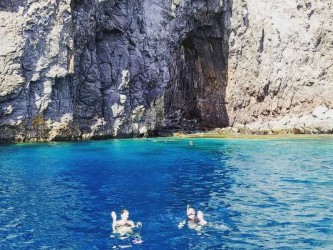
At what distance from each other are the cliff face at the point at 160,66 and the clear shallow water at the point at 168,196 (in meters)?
7.68

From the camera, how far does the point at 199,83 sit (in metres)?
65.6

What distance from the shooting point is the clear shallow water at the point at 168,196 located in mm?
16188

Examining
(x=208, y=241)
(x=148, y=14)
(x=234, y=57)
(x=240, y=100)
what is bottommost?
(x=208, y=241)

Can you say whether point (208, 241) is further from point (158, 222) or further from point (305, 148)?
point (305, 148)

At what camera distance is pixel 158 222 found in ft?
59.6

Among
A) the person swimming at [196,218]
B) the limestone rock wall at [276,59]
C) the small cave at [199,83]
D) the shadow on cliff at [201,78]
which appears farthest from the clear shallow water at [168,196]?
the small cave at [199,83]

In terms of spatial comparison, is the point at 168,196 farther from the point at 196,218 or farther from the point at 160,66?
the point at 160,66

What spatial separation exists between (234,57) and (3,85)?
31.3 metres

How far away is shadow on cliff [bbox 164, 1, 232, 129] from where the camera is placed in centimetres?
6119

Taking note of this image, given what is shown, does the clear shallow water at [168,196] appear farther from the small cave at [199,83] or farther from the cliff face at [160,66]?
the small cave at [199,83]

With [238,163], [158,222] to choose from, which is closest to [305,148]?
[238,163]

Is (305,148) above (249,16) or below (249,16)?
below

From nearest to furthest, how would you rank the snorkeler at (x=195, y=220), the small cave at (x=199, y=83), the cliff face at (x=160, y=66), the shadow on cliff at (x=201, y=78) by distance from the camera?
the snorkeler at (x=195, y=220) < the cliff face at (x=160, y=66) < the shadow on cliff at (x=201, y=78) < the small cave at (x=199, y=83)

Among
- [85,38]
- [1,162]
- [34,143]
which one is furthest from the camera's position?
[85,38]
